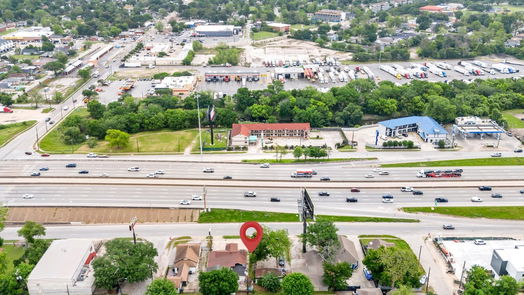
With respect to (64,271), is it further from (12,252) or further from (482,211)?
(482,211)

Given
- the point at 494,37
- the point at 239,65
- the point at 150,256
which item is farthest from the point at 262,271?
the point at 494,37

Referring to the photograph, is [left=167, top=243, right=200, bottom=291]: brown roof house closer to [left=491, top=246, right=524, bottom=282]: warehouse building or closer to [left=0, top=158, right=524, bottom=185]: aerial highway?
[left=0, top=158, right=524, bottom=185]: aerial highway

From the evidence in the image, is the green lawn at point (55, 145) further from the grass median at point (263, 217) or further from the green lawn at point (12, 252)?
the grass median at point (263, 217)

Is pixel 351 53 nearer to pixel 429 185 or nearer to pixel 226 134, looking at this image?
pixel 226 134

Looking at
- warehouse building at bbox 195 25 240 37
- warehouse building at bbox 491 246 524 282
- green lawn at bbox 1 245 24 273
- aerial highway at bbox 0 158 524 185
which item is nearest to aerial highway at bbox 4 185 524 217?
aerial highway at bbox 0 158 524 185

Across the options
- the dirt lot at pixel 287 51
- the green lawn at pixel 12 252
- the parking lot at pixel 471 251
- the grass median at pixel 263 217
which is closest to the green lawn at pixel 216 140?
the grass median at pixel 263 217

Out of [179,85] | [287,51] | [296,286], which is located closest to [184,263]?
[296,286]
